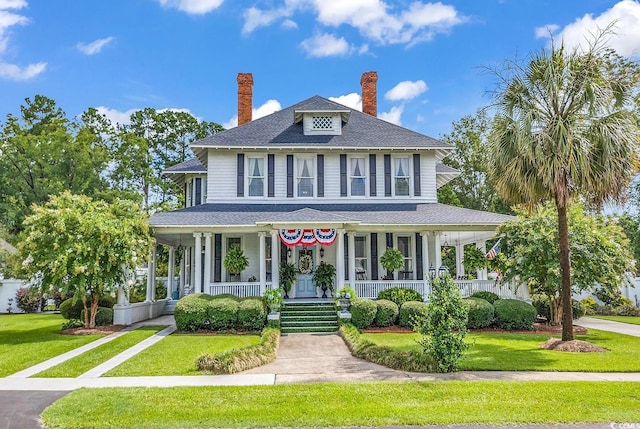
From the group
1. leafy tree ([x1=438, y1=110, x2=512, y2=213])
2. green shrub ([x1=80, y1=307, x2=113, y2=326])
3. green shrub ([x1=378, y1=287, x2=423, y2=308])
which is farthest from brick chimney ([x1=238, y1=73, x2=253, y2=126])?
leafy tree ([x1=438, y1=110, x2=512, y2=213])

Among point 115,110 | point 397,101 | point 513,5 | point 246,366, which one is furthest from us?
point 115,110

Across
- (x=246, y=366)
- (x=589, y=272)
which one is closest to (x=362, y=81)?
(x=589, y=272)

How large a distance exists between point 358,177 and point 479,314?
800cm

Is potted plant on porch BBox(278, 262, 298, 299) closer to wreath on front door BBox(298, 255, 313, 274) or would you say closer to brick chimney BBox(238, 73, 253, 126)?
wreath on front door BBox(298, 255, 313, 274)

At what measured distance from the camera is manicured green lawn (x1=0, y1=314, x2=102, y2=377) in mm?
11406

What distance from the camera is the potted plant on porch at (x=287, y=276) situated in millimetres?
19406

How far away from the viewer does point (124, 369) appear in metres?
10.4

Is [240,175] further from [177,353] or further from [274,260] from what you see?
[177,353]

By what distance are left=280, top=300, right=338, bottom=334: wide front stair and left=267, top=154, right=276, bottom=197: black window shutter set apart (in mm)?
5373

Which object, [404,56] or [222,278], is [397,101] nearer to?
[404,56]

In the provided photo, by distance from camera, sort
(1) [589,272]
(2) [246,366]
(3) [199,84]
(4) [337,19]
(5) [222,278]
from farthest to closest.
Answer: (3) [199,84], (5) [222,278], (4) [337,19], (1) [589,272], (2) [246,366]

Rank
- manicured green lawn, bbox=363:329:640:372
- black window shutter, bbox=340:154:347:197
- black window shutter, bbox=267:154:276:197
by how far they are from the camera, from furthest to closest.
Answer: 1. black window shutter, bbox=340:154:347:197
2. black window shutter, bbox=267:154:276:197
3. manicured green lawn, bbox=363:329:640:372

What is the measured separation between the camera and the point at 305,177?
21.0 m

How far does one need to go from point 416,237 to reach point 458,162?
80.1 feet
